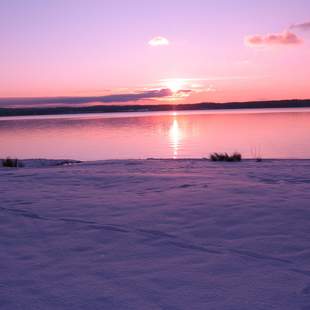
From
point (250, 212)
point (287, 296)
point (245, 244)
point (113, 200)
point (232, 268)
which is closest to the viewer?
point (287, 296)

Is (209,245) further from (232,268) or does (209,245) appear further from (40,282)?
(40,282)

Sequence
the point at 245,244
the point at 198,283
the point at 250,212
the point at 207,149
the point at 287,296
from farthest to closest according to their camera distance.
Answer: the point at 207,149, the point at 250,212, the point at 245,244, the point at 198,283, the point at 287,296

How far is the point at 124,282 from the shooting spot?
12.0 ft

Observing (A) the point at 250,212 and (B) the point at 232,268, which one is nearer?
(B) the point at 232,268

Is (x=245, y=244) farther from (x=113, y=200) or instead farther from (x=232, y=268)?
(x=113, y=200)

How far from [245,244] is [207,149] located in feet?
68.2

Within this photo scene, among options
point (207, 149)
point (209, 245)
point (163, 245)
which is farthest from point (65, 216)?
point (207, 149)

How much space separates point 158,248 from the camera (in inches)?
176

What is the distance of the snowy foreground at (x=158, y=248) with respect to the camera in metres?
3.37

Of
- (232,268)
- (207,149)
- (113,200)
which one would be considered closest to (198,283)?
(232,268)

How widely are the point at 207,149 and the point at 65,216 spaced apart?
19786 millimetres

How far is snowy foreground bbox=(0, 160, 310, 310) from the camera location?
3365 mm

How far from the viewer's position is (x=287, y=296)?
330 cm

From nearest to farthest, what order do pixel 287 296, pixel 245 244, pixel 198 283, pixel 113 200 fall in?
1. pixel 287 296
2. pixel 198 283
3. pixel 245 244
4. pixel 113 200
